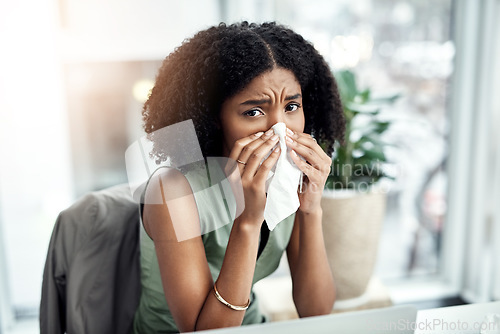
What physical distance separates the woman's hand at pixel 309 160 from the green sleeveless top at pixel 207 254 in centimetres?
10

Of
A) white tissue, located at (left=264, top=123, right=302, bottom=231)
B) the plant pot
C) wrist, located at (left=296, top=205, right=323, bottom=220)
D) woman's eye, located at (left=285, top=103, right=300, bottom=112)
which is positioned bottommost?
the plant pot

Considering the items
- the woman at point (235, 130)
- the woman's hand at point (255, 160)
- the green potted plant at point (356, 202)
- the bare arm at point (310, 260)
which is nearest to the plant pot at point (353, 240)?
the green potted plant at point (356, 202)

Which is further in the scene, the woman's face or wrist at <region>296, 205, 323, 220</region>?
wrist at <region>296, 205, 323, 220</region>

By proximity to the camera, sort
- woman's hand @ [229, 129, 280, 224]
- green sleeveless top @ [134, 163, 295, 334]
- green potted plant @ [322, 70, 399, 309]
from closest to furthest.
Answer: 1. woman's hand @ [229, 129, 280, 224]
2. green sleeveless top @ [134, 163, 295, 334]
3. green potted plant @ [322, 70, 399, 309]

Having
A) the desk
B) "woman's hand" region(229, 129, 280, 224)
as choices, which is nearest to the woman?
"woman's hand" region(229, 129, 280, 224)

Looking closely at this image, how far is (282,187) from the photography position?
600 mm

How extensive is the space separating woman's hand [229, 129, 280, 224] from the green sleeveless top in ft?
0.30

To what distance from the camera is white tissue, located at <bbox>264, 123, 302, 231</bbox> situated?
59cm

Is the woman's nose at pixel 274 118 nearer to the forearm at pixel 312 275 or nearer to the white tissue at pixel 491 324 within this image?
the forearm at pixel 312 275

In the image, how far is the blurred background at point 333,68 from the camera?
1.01 meters

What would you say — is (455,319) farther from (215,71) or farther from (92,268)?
(92,268)

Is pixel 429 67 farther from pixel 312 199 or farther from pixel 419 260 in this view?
pixel 312 199

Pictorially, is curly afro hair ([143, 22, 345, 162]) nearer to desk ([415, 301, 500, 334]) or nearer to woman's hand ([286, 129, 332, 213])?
woman's hand ([286, 129, 332, 213])

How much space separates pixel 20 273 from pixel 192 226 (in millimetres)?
887
